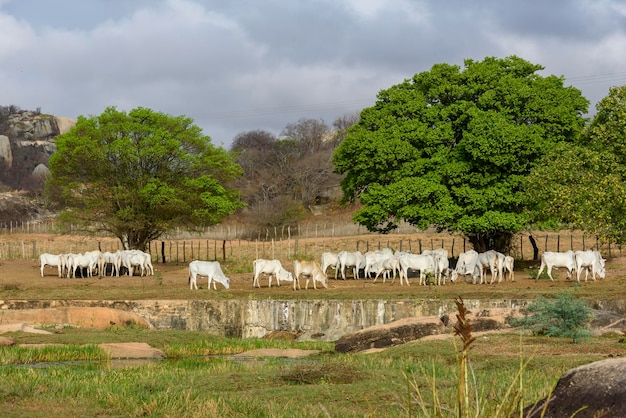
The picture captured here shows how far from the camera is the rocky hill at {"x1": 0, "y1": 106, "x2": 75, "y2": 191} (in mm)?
109250

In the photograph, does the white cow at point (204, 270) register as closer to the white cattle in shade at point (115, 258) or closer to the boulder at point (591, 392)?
the white cattle in shade at point (115, 258)

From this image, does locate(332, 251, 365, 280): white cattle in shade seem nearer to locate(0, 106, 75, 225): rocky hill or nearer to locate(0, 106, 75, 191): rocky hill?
locate(0, 106, 75, 225): rocky hill

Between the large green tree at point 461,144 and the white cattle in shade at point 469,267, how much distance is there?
1.87 meters

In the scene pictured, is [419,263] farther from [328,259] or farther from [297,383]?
[297,383]

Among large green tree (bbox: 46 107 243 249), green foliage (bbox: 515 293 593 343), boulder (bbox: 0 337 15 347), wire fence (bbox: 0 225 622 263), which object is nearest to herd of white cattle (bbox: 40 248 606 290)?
large green tree (bbox: 46 107 243 249)

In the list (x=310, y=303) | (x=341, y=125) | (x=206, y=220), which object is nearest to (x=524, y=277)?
(x=310, y=303)

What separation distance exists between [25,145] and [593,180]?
3978 inches

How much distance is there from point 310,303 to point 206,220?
70.1 feet

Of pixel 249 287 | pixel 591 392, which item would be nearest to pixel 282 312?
pixel 249 287

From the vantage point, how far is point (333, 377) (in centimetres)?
1291

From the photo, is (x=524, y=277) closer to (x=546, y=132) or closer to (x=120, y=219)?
(x=546, y=132)

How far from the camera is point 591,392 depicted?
21.5 ft

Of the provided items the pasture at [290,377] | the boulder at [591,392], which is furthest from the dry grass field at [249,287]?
the boulder at [591,392]

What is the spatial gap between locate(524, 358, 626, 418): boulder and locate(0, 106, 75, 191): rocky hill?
98699mm
